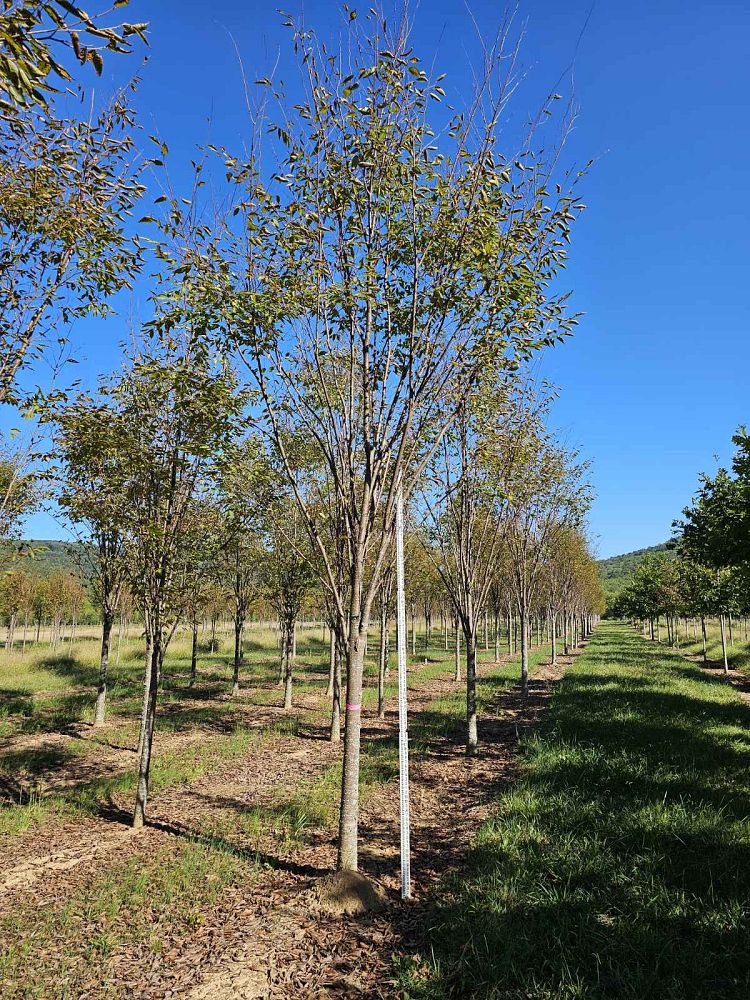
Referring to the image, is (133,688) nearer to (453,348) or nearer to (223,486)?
(223,486)

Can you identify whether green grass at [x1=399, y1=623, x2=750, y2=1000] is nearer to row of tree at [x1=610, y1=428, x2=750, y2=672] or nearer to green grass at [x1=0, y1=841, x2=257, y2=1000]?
green grass at [x1=0, y1=841, x2=257, y2=1000]

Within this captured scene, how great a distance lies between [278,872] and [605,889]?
357 centimetres

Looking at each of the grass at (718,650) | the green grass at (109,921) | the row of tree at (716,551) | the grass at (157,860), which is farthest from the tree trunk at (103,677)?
the grass at (718,650)

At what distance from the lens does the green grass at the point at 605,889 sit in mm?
4074

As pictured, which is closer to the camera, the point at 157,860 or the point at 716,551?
the point at 157,860

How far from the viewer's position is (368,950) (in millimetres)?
4699

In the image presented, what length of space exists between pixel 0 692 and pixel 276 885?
1967 cm

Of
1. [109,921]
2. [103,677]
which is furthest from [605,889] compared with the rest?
[103,677]

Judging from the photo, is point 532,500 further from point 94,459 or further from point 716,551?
point 94,459

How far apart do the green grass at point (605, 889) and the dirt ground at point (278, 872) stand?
20.0 inches

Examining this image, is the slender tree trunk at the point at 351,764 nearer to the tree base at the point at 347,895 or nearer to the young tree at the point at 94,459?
the tree base at the point at 347,895

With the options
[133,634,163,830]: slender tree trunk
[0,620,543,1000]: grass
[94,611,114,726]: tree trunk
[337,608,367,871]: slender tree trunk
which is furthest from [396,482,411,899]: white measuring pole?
[94,611,114,726]: tree trunk

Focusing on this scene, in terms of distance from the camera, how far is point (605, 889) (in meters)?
5.14

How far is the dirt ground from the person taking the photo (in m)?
4.42
